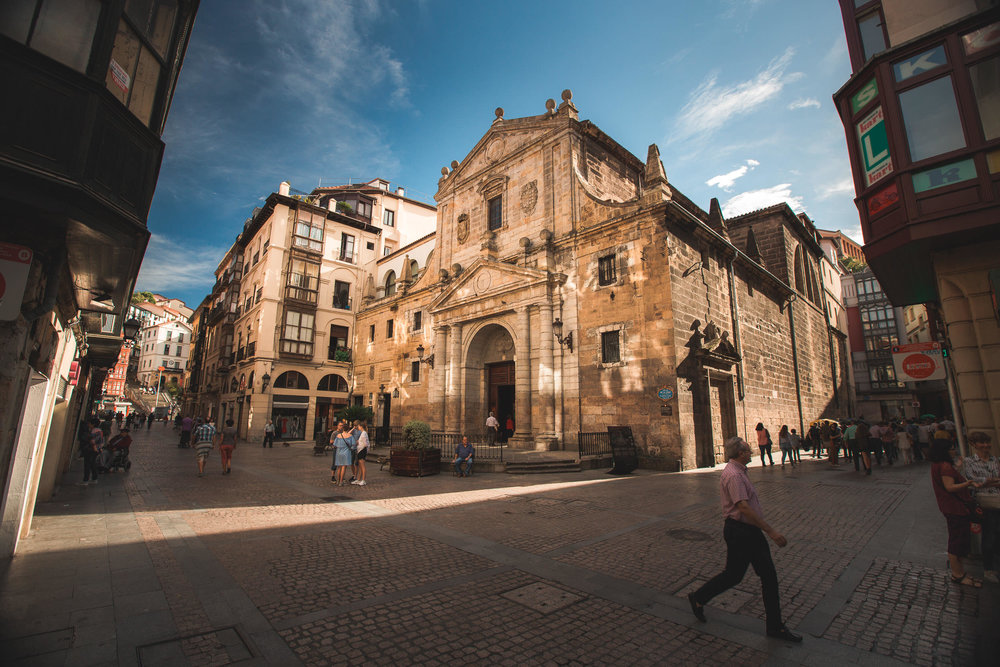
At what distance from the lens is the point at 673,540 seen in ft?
20.9

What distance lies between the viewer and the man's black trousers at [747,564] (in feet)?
11.8

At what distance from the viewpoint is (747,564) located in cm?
360

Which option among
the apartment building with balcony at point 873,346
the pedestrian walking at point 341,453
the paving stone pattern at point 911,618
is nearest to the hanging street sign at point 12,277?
the paving stone pattern at point 911,618

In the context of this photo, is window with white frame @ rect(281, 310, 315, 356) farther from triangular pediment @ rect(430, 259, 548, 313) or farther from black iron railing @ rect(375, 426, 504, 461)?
triangular pediment @ rect(430, 259, 548, 313)

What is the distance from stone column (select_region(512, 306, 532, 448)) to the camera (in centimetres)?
1777

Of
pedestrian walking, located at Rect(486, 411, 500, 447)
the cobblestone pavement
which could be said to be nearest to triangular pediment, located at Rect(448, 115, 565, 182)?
pedestrian walking, located at Rect(486, 411, 500, 447)

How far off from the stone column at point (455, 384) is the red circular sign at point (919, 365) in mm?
16403

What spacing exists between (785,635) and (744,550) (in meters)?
0.67

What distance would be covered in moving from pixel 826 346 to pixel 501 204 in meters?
25.7

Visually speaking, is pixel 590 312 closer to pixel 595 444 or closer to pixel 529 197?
pixel 595 444

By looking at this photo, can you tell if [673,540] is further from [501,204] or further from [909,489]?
[501,204]

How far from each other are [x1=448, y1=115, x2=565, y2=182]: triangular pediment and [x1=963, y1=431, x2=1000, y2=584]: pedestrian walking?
1805 cm

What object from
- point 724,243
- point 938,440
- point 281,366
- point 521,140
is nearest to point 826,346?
point 724,243

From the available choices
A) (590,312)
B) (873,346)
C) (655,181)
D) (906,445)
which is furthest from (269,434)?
(873,346)
